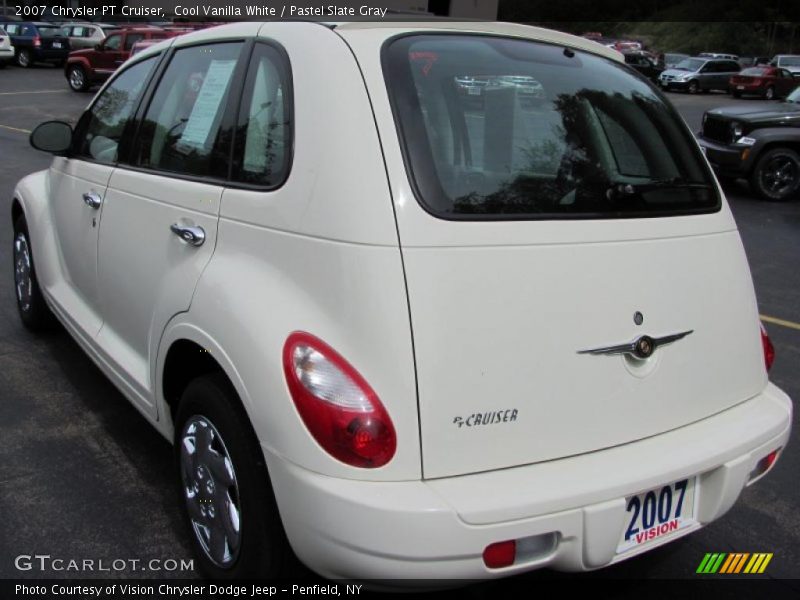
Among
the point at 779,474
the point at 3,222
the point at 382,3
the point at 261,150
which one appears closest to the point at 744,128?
the point at 382,3

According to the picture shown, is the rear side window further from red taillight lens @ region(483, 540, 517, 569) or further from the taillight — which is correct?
red taillight lens @ region(483, 540, 517, 569)

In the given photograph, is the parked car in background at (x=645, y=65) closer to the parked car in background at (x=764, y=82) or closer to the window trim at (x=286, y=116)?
the parked car in background at (x=764, y=82)

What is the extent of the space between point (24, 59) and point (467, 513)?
32172mm

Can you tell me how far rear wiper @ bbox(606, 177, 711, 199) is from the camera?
7.89 feet

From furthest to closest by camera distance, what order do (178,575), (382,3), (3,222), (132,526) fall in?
(3,222) < (382,3) < (132,526) < (178,575)

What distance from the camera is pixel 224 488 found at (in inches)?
93.0

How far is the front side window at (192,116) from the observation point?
268 cm

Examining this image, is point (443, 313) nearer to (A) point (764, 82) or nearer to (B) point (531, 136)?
(B) point (531, 136)

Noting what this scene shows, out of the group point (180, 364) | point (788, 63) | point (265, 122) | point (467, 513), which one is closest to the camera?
point (467, 513)

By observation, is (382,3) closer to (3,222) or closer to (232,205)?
(232,205)

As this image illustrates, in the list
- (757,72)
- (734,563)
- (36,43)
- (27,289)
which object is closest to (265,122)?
(734,563)

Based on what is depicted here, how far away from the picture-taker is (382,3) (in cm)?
530

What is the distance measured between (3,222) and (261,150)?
630 centimetres

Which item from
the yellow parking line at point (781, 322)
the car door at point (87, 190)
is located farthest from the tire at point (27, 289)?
the yellow parking line at point (781, 322)
